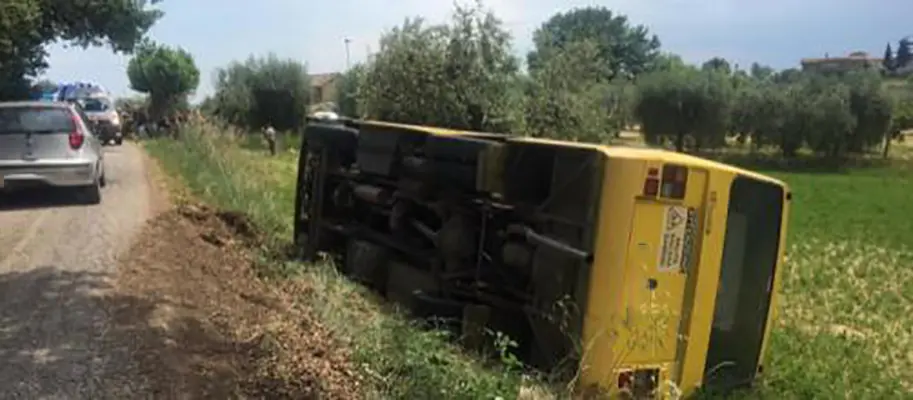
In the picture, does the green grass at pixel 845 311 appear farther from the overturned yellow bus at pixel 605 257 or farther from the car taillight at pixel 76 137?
the car taillight at pixel 76 137

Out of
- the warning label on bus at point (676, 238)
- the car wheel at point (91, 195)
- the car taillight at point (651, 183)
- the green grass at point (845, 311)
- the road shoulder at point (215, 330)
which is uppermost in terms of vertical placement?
the car taillight at point (651, 183)

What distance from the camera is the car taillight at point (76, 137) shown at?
47.8 ft

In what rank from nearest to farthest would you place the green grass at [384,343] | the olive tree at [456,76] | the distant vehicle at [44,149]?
the green grass at [384,343] → the distant vehicle at [44,149] → the olive tree at [456,76]

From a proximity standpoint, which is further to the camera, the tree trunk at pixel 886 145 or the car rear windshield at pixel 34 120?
the tree trunk at pixel 886 145

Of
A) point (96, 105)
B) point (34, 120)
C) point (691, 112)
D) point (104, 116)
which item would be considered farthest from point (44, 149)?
point (691, 112)

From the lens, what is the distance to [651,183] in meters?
6.31

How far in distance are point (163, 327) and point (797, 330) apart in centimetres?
635

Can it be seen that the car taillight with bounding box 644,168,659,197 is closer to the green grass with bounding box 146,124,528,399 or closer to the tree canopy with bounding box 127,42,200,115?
the green grass with bounding box 146,124,528,399

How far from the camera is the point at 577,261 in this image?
6.37 meters

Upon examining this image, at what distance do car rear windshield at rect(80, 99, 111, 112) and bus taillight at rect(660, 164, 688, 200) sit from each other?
35548 millimetres

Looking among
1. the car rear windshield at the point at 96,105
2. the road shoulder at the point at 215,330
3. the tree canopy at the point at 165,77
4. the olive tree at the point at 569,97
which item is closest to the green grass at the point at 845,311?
the road shoulder at the point at 215,330

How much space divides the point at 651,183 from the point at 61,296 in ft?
14.8

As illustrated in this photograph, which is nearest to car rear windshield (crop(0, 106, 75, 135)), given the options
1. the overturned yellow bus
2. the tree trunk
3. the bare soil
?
the bare soil

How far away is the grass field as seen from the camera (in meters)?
5.73
